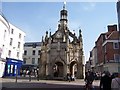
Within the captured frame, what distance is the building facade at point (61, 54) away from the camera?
36062 millimetres

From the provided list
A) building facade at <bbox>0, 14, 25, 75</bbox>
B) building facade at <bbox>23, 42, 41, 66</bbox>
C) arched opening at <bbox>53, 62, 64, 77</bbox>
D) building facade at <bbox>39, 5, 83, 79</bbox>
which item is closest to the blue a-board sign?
building facade at <bbox>0, 14, 25, 75</bbox>

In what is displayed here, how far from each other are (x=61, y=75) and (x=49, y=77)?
321cm

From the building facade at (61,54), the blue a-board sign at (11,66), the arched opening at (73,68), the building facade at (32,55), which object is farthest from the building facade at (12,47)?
the building facade at (32,55)

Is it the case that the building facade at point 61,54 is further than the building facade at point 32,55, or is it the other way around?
the building facade at point 32,55

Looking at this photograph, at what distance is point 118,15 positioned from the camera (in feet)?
38.9

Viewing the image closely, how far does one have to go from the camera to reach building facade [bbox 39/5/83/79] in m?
36.1

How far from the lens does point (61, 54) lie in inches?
1428

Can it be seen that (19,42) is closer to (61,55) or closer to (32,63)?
(61,55)

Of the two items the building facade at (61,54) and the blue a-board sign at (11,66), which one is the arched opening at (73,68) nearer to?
the building facade at (61,54)

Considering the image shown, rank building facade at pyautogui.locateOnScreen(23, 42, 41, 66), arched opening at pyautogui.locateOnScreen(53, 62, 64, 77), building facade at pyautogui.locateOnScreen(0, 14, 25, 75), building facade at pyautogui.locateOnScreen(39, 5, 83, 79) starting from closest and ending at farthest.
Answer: building facade at pyautogui.locateOnScreen(39, 5, 83, 79)
building facade at pyautogui.locateOnScreen(0, 14, 25, 75)
arched opening at pyautogui.locateOnScreen(53, 62, 64, 77)
building facade at pyautogui.locateOnScreen(23, 42, 41, 66)

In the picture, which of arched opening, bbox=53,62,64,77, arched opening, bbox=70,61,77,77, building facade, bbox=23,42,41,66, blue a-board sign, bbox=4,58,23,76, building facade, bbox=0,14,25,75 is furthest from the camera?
building facade, bbox=23,42,41,66

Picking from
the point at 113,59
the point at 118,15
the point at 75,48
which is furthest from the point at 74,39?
the point at 118,15

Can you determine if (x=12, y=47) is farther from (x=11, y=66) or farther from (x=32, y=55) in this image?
(x=32, y=55)

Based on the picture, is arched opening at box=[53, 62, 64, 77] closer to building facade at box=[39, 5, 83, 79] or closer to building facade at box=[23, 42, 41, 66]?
building facade at box=[39, 5, 83, 79]
